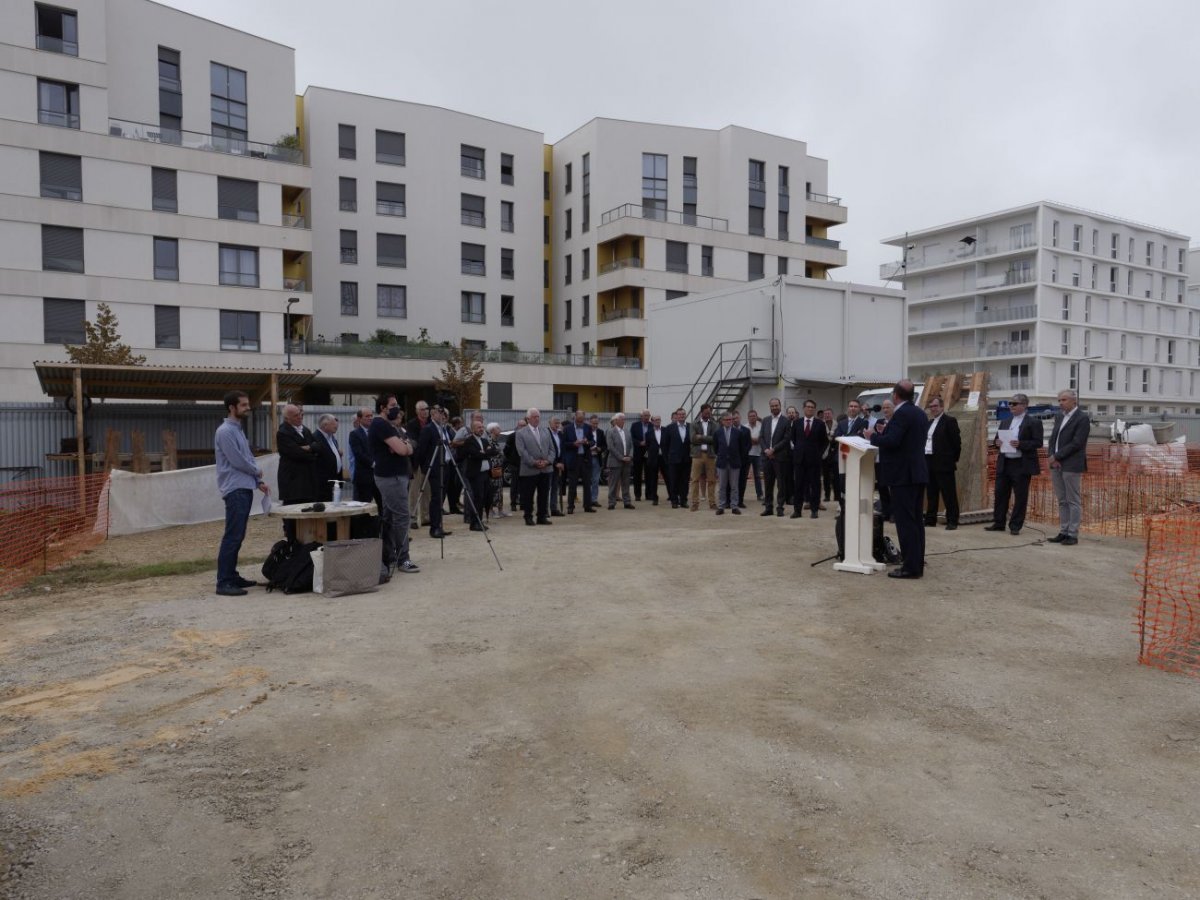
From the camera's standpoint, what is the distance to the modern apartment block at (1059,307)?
64.6 metres

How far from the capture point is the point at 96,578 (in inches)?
359

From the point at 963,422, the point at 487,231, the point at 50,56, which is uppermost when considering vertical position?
the point at 50,56

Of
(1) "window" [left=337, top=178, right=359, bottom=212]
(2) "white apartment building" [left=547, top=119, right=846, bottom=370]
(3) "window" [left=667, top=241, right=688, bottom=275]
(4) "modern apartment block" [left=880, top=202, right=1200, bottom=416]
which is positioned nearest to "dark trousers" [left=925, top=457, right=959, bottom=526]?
(2) "white apartment building" [left=547, top=119, right=846, bottom=370]

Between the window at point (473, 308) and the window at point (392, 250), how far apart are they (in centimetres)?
401

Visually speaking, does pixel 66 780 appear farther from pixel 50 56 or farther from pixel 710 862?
pixel 50 56

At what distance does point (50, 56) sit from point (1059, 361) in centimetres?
6633

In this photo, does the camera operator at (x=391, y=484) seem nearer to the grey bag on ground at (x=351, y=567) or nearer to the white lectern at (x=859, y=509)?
the grey bag on ground at (x=351, y=567)

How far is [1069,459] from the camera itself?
10531 mm

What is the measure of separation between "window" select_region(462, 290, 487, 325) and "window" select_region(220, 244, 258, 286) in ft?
42.5

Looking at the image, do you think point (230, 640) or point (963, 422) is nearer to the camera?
point (230, 640)

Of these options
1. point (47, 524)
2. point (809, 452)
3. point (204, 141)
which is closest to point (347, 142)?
point (204, 141)

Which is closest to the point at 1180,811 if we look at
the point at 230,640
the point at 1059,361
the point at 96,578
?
the point at 230,640

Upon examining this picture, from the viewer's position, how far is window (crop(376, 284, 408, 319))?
4578 centimetres

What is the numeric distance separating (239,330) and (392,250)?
11.2 m
